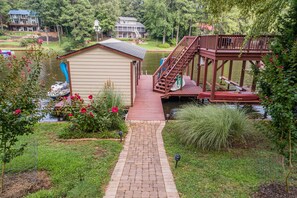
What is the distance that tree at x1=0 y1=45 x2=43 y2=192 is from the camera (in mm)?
3309

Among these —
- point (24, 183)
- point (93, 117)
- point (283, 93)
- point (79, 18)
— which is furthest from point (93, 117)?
point (79, 18)

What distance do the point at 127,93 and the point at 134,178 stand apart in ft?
17.6

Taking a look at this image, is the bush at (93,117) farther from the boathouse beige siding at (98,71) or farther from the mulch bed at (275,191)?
the mulch bed at (275,191)

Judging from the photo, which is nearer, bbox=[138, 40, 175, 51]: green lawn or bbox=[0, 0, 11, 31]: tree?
bbox=[138, 40, 175, 51]: green lawn

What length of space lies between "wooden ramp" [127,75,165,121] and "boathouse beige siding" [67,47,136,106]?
68 cm

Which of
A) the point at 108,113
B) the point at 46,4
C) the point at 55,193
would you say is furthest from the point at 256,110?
the point at 46,4

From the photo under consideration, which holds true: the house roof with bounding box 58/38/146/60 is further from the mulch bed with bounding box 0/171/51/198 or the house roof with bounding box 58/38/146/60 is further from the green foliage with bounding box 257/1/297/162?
the green foliage with bounding box 257/1/297/162

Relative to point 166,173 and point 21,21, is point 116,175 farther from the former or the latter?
point 21,21

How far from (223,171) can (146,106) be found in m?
5.27

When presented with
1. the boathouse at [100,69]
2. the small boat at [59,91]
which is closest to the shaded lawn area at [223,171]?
the boathouse at [100,69]

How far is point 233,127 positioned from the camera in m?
5.65

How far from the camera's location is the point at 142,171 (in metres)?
4.42

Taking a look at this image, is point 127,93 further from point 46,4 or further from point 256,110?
point 46,4

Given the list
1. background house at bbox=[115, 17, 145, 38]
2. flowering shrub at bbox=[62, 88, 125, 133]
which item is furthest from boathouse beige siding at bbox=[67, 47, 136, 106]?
background house at bbox=[115, 17, 145, 38]
